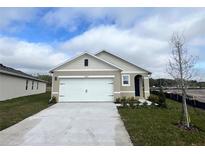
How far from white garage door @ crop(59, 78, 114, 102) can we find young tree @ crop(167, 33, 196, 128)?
8.79 metres

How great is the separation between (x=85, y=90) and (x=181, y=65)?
396 inches

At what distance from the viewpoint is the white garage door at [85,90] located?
15.9m

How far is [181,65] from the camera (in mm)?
7406

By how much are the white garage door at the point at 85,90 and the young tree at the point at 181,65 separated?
8794mm

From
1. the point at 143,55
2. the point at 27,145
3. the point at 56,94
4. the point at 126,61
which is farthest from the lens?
the point at 143,55

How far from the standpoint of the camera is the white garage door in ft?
52.3

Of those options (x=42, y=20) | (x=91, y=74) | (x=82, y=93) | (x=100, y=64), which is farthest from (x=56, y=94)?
(x=42, y=20)

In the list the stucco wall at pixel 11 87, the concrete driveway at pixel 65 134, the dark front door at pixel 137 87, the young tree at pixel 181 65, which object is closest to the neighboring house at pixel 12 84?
the stucco wall at pixel 11 87

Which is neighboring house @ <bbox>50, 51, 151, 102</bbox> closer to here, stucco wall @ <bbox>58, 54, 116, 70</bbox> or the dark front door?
stucco wall @ <bbox>58, 54, 116, 70</bbox>

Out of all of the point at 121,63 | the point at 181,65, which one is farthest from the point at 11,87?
the point at 181,65

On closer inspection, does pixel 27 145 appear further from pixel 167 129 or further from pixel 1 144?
pixel 167 129

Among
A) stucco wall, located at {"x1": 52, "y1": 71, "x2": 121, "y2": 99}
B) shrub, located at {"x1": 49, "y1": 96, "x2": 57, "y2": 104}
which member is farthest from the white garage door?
shrub, located at {"x1": 49, "y1": 96, "x2": 57, "y2": 104}

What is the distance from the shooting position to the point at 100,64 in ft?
53.6
